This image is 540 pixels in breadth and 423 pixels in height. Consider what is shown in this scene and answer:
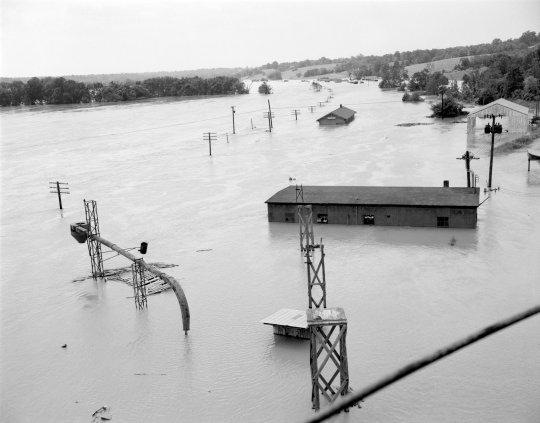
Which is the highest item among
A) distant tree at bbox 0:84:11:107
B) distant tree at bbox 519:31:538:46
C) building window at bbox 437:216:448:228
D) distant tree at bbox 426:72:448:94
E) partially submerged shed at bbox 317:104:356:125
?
distant tree at bbox 519:31:538:46

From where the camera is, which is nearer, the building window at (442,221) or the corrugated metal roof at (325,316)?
the corrugated metal roof at (325,316)

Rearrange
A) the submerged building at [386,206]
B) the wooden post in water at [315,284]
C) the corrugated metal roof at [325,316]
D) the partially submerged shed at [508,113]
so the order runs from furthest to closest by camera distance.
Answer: the partially submerged shed at [508,113], the submerged building at [386,206], the wooden post in water at [315,284], the corrugated metal roof at [325,316]

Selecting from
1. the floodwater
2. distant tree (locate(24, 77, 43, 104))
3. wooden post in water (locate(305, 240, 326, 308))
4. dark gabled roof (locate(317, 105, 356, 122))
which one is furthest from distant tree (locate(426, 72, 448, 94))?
wooden post in water (locate(305, 240, 326, 308))

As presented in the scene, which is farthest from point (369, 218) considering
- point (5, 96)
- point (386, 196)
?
point (5, 96)

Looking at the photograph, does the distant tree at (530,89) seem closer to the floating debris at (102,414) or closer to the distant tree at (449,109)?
the distant tree at (449,109)

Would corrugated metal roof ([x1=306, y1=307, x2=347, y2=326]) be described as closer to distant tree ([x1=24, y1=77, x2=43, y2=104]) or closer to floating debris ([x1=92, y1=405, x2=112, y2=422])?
floating debris ([x1=92, y1=405, x2=112, y2=422])

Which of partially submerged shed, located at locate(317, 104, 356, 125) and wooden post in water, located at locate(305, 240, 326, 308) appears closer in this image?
wooden post in water, located at locate(305, 240, 326, 308)

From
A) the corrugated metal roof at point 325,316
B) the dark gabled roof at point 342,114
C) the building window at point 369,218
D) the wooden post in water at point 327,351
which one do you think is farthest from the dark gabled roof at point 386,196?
the dark gabled roof at point 342,114
